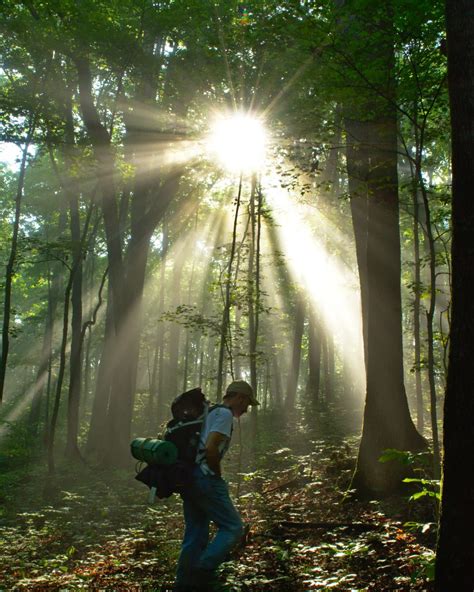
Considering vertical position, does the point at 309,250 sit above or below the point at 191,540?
above

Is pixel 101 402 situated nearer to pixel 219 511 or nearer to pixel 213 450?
pixel 219 511

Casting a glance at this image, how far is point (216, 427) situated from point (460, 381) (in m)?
2.20

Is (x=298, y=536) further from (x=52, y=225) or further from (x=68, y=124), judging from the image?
(x=52, y=225)

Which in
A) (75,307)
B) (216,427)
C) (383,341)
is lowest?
(216,427)

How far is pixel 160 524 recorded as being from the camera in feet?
27.1

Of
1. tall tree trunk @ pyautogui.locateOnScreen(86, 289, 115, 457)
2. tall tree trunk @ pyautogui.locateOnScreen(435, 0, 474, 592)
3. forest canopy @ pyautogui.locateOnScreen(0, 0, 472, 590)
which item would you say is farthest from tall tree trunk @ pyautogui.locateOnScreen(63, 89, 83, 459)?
tall tree trunk @ pyautogui.locateOnScreen(435, 0, 474, 592)

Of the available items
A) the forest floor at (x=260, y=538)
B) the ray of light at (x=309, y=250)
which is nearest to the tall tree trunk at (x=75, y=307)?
the forest floor at (x=260, y=538)

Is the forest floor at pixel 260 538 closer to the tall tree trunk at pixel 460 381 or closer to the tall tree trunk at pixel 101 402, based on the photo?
the tall tree trunk at pixel 460 381

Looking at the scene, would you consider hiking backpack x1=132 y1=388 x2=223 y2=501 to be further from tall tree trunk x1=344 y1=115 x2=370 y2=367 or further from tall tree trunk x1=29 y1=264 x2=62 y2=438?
tall tree trunk x1=29 y1=264 x2=62 y2=438

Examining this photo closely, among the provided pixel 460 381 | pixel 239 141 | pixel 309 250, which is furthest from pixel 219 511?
pixel 309 250

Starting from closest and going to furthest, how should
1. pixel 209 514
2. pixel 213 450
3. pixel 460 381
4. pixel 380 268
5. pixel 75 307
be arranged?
1. pixel 460 381
2. pixel 213 450
3. pixel 209 514
4. pixel 380 268
5. pixel 75 307

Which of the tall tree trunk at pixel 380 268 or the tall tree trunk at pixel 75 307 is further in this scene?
the tall tree trunk at pixel 75 307

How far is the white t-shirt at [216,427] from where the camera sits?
15.2 feet

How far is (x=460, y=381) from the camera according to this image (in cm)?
331
